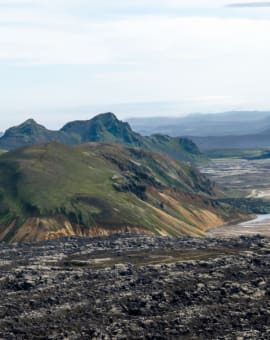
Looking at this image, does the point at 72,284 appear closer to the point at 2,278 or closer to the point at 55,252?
the point at 2,278

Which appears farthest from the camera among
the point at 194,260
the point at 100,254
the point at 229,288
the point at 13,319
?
the point at 100,254

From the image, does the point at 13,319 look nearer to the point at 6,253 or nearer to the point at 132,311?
the point at 132,311

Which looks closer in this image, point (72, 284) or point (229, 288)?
point (229, 288)

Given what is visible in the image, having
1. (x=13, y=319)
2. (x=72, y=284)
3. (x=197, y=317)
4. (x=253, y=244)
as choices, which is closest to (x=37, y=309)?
(x=13, y=319)

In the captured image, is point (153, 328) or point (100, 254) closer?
point (153, 328)

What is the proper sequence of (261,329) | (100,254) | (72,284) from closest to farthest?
(261,329), (72,284), (100,254)

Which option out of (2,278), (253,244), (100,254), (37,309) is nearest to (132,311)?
(37,309)
